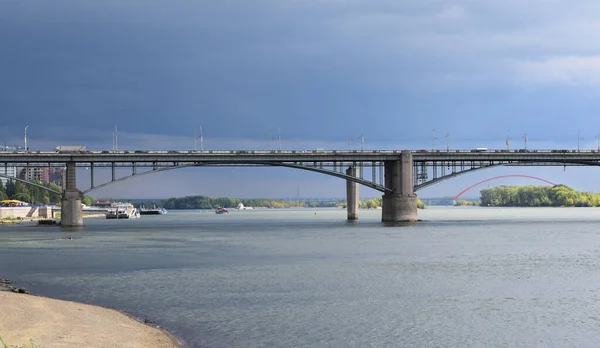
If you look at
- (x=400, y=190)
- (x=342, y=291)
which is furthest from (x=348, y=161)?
(x=342, y=291)

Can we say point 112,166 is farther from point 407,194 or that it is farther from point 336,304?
point 336,304

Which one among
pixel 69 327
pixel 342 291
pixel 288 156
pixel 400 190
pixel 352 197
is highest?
pixel 288 156

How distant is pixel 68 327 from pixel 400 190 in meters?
104

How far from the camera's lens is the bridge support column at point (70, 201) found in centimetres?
12071

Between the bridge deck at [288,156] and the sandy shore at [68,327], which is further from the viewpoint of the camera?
the bridge deck at [288,156]

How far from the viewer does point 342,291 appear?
3759 cm

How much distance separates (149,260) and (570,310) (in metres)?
35.0

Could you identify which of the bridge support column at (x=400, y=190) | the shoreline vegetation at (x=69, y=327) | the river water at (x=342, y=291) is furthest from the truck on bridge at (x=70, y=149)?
the shoreline vegetation at (x=69, y=327)

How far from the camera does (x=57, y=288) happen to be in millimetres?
38781

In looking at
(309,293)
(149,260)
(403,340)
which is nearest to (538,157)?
(149,260)

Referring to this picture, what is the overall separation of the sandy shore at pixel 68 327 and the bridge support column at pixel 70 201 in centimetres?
9397

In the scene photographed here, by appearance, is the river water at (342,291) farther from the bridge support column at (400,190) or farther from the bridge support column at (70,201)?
the bridge support column at (400,190)

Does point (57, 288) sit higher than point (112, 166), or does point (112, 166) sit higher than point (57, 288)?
point (112, 166)

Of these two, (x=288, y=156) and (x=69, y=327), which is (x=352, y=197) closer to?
(x=288, y=156)
